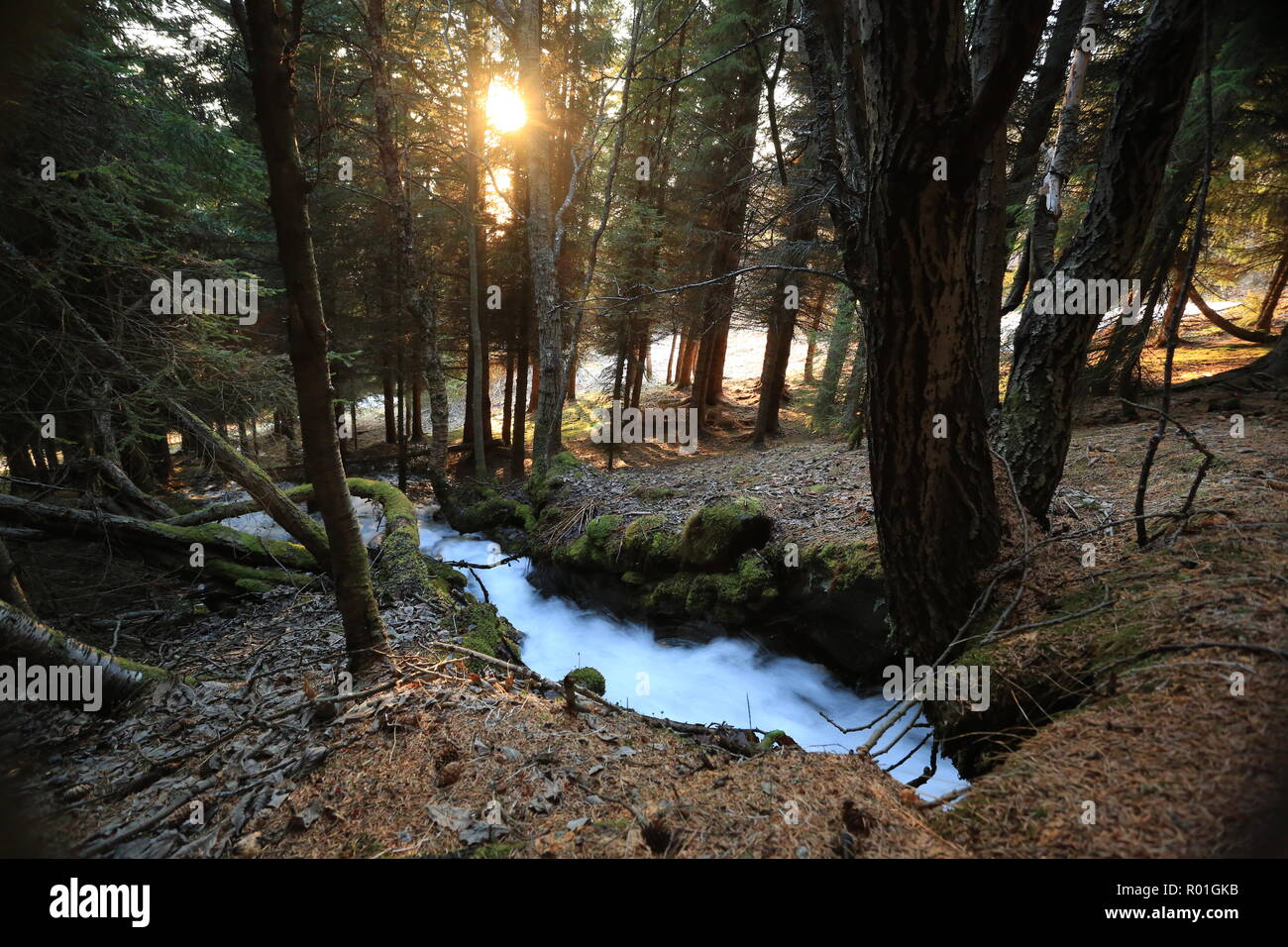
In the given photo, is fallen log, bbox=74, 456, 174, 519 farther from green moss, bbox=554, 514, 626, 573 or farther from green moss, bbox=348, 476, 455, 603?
green moss, bbox=554, 514, 626, 573

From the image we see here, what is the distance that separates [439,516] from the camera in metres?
12.7

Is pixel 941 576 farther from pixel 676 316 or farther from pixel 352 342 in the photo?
pixel 352 342

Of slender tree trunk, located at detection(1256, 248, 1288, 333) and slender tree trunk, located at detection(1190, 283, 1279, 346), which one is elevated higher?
slender tree trunk, located at detection(1256, 248, 1288, 333)

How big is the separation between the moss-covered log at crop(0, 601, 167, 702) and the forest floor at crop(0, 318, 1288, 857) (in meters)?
0.18

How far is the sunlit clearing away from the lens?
11336 millimetres

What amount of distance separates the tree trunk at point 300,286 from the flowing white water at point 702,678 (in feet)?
9.40

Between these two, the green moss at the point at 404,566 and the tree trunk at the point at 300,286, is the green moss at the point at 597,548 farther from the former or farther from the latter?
the tree trunk at the point at 300,286

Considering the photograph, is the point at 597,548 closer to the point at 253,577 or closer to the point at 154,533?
the point at 253,577

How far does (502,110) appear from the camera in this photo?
39.9ft

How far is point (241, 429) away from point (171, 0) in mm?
7176
